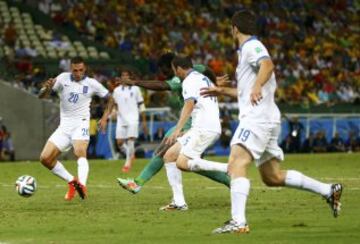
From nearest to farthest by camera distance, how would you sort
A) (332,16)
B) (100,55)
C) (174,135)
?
1. (174,135)
2. (100,55)
3. (332,16)

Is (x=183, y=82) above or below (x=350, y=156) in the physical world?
above

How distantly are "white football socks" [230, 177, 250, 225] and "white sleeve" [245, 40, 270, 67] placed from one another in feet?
4.59

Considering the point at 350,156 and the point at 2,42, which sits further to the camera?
the point at 2,42

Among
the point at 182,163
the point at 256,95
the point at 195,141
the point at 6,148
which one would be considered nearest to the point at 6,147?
the point at 6,148

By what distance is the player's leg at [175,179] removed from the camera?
55.3 feet

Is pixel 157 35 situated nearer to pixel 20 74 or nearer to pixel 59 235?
pixel 20 74

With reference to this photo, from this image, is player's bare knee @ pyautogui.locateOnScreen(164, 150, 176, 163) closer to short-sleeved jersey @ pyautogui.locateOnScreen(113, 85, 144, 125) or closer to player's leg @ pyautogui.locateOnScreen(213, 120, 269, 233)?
player's leg @ pyautogui.locateOnScreen(213, 120, 269, 233)

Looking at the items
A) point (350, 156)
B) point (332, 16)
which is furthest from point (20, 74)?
point (332, 16)

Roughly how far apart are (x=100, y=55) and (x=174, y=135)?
2753 cm

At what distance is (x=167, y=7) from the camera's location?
160 ft

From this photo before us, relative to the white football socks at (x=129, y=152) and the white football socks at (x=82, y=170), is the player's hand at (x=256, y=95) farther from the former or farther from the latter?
the white football socks at (x=129, y=152)

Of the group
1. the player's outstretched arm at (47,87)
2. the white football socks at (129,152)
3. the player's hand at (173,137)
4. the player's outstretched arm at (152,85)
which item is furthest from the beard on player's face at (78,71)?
the white football socks at (129,152)

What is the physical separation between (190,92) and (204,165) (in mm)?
1092

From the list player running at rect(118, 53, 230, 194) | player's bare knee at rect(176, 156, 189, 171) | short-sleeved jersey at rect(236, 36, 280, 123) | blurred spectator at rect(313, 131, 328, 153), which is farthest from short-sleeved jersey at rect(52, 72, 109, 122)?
blurred spectator at rect(313, 131, 328, 153)
